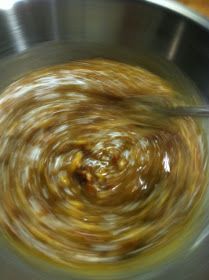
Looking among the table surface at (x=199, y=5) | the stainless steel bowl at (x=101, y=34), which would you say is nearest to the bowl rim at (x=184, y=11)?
the stainless steel bowl at (x=101, y=34)

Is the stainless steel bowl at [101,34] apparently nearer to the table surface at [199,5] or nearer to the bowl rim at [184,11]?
the bowl rim at [184,11]

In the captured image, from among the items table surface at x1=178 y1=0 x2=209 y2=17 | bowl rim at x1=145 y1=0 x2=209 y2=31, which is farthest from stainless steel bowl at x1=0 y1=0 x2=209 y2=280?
table surface at x1=178 y1=0 x2=209 y2=17

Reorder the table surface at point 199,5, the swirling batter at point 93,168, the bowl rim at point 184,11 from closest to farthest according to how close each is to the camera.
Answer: the swirling batter at point 93,168
the bowl rim at point 184,11
the table surface at point 199,5

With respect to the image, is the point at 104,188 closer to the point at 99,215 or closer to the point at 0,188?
the point at 99,215

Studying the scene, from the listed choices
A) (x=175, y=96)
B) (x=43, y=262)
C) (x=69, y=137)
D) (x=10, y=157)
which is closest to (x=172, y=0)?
(x=175, y=96)

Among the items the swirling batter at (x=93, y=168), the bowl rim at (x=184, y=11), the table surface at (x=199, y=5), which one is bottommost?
the swirling batter at (x=93, y=168)

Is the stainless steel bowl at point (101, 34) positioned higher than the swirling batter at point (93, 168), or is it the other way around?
the stainless steel bowl at point (101, 34)

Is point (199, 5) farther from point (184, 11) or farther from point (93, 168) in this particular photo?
point (93, 168)

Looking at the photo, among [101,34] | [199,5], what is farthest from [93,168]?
[199,5]
